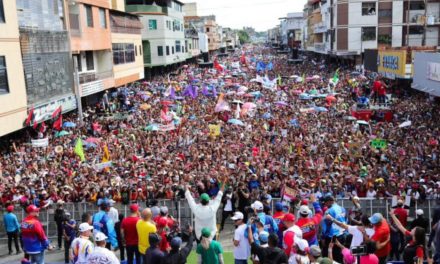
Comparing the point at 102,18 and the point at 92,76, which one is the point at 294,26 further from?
the point at 92,76

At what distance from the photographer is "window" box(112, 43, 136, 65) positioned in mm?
37875

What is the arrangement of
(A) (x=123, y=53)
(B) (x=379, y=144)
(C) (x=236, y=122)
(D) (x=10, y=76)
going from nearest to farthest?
(B) (x=379, y=144) → (D) (x=10, y=76) → (C) (x=236, y=122) → (A) (x=123, y=53)

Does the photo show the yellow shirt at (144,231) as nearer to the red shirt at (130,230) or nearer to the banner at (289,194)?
the red shirt at (130,230)

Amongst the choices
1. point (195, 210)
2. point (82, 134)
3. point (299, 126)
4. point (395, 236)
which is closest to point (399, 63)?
point (299, 126)

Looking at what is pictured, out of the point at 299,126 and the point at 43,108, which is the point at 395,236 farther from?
the point at 43,108

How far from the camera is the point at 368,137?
65.8 ft

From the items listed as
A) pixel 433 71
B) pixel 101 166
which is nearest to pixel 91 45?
pixel 101 166

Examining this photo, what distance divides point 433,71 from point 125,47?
25249 millimetres

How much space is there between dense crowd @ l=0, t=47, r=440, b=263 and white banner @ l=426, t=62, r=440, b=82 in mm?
1755

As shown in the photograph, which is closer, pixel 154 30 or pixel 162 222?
pixel 162 222

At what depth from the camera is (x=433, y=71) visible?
78.7 ft

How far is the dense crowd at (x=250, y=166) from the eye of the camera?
322 inches

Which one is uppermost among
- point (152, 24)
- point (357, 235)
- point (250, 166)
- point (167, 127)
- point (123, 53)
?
point (152, 24)

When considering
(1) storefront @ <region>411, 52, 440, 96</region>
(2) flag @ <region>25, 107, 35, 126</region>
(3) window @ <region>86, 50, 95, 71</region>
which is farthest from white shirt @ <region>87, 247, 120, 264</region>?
(3) window @ <region>86, 50, 95, 71</region>
